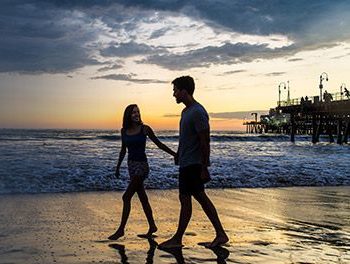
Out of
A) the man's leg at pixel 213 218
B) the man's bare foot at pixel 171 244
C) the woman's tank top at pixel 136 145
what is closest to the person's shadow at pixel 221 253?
the man's leg at pixel 213 218

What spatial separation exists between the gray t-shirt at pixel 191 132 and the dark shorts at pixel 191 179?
0.06 m

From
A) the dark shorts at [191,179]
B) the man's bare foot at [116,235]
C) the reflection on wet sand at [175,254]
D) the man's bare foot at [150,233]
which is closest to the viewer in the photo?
the reflection on wet sand at [175,254]

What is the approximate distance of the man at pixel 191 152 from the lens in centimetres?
564

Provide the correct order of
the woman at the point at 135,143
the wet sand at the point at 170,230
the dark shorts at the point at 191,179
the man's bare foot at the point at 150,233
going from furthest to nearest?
the woman at the point at 135,143 < the man's bare foot at the point at 150,233 < the dark shorts at the point at 191,179 < the wet sand at the point at 170,230

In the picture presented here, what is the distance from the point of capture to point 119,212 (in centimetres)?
855

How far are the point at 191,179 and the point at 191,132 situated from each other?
0.57m

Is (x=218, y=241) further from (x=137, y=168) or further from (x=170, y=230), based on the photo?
(x=137, y=168)

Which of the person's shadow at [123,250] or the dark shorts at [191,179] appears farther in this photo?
the dark shorts at [191,179]

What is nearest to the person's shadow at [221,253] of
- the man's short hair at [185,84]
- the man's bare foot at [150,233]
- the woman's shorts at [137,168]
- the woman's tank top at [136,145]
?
the man's bare foot at [150,233]

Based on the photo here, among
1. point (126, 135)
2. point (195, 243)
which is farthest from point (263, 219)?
point (126, 135)

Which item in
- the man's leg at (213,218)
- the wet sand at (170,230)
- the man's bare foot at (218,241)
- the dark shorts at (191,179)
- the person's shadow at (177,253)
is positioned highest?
the dark shorts at (191,179)

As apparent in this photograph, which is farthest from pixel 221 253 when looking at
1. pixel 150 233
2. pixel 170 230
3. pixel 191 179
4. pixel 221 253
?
pixel 170 230

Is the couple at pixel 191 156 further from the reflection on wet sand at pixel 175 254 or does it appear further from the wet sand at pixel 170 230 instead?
the wet sand at pixel 170 230

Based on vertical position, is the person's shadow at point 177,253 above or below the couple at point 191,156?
below
